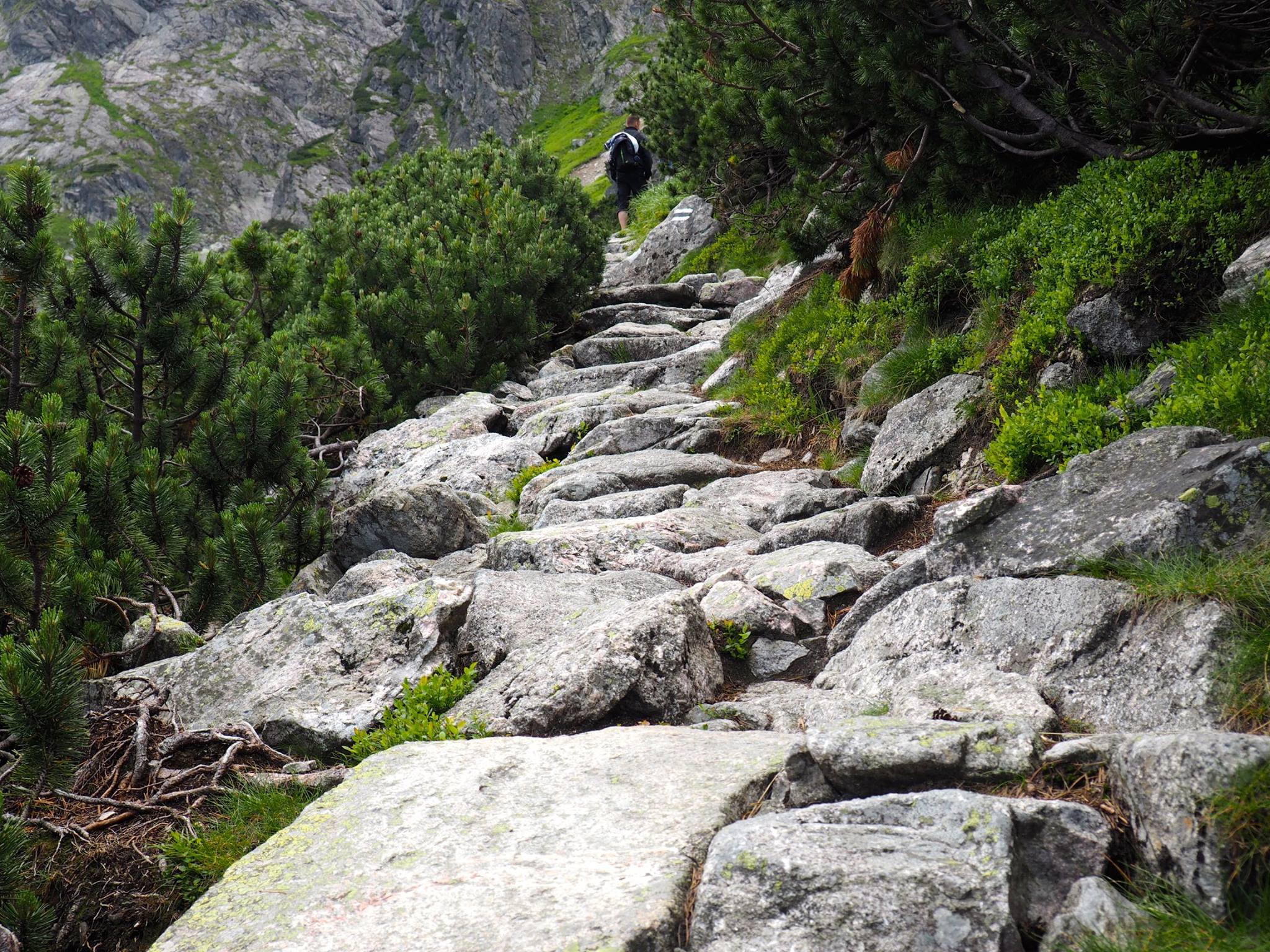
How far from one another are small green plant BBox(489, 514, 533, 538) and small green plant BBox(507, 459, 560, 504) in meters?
0.75

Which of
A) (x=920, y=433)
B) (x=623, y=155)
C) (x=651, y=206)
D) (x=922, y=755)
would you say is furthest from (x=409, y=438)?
(x=651, y=206)

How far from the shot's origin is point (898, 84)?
27.7 ft

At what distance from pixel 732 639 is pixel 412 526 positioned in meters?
4.78

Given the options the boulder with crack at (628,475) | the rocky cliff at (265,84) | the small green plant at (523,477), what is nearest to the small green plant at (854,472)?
the boulder with crack at (628,475)

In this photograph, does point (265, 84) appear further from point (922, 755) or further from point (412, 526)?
point (922, 755)

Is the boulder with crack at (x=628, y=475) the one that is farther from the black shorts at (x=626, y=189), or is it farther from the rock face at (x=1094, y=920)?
the black shorts at (x=626, y=189)

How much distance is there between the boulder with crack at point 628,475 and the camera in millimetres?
9703

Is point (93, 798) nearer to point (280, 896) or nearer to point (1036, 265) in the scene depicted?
point (280, 896)

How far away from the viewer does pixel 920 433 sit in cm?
773

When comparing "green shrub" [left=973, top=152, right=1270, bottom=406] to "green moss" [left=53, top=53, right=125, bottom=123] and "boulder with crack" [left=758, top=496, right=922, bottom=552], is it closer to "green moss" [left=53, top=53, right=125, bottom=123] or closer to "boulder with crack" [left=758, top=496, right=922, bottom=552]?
"boulder with crack" [left=758, top=496, right=922, bottom=552]

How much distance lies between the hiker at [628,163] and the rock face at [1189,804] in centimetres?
2522

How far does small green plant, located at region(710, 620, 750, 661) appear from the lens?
557 cm

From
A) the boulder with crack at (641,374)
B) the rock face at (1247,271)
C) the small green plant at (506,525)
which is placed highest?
the rock face at (1247,271)

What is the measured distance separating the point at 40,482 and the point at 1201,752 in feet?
23.8
